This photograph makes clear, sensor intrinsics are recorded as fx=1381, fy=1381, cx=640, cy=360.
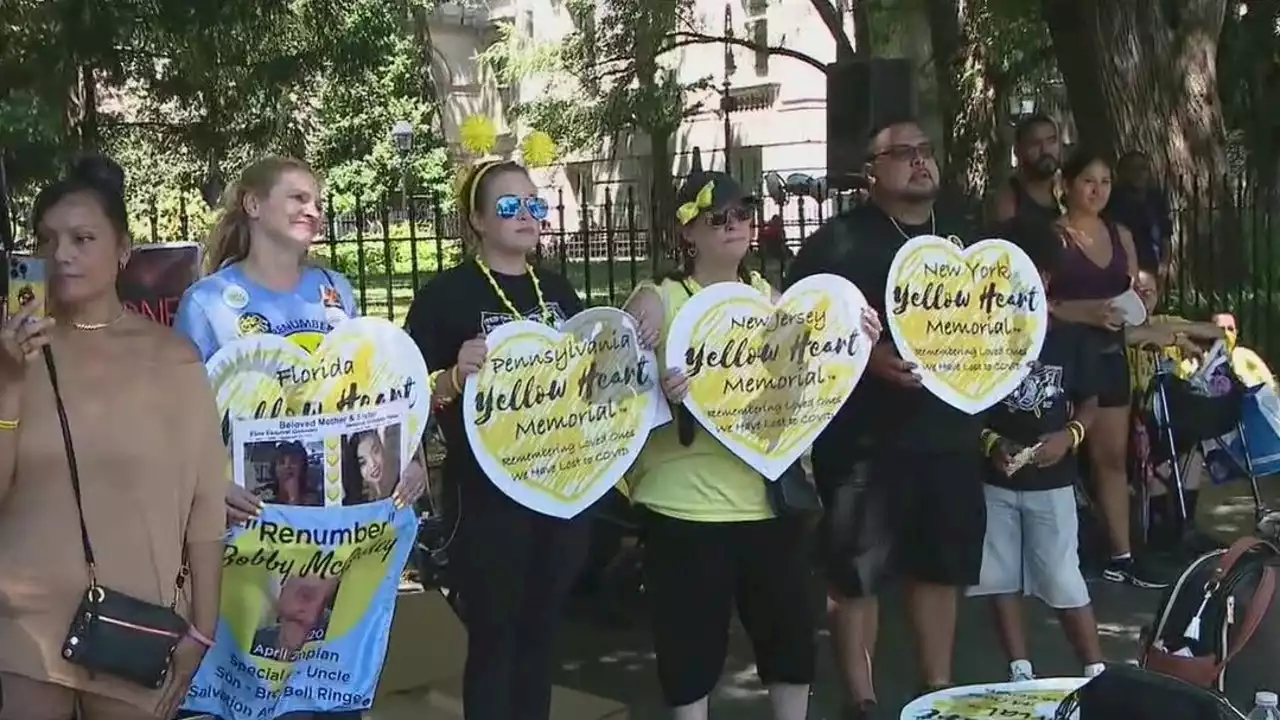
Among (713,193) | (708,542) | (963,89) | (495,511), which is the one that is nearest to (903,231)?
(713,193)

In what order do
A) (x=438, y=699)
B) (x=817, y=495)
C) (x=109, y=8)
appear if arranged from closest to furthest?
1. (x=817, y=495)
2. (x=438, y=699)
3. (x=109, y=8)

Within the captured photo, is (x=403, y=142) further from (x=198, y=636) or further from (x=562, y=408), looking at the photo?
(x=198, y=636)

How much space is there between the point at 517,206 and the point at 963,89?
13589 mm

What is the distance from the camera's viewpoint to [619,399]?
3908 millimetres

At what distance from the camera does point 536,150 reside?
465cm

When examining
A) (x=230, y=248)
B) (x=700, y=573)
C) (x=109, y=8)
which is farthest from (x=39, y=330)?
(x=109, y=8)

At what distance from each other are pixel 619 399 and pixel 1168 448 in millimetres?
3742

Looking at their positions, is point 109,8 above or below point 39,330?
above

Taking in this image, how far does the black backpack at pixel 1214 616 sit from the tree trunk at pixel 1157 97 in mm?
7153

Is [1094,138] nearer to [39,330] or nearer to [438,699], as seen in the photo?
[438,699]

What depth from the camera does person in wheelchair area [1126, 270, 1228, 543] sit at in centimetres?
604

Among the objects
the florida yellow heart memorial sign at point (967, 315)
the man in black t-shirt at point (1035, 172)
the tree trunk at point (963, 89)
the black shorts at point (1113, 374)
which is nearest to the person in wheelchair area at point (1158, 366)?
the black shorts at point (1113, 374)

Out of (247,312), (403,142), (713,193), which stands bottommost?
(247,312)

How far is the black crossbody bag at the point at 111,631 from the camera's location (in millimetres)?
2715
